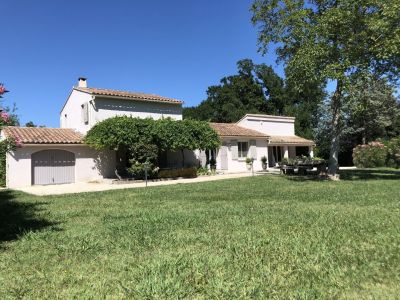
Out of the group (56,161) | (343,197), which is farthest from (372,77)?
(56,161)

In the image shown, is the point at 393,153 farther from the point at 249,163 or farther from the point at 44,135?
the point at 44,135

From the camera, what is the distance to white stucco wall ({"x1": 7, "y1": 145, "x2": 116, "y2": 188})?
20.2 meters

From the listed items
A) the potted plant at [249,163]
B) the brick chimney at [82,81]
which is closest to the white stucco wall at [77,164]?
the brick chimney at [82,81]

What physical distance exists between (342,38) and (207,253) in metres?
14.5

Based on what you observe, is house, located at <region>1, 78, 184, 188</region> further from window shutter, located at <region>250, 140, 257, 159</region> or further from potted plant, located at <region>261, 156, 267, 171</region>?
potted plant, located at <region>261, 156, 267, 171</region>

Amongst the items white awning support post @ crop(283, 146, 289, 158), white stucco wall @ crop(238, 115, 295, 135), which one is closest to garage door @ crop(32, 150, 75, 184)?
white stucco wall @ crop(238, 115, 295, 135)

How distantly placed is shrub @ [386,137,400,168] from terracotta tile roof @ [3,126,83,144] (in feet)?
85.8

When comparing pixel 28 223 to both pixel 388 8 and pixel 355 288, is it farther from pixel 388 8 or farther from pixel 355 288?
pixel 388 8

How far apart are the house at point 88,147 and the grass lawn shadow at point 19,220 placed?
8.58 m

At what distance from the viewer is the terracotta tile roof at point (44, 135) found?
20.7m

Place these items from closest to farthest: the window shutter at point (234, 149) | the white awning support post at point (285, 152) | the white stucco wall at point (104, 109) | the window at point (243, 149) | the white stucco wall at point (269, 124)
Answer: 1. the white stucco wall at point (104, 109)
2. the window shutter at point (234, 149)
3. the window at point (243, 149)
4. the white stucco wall at point (269, 124)
5. the white awning support post at point (285, 152)

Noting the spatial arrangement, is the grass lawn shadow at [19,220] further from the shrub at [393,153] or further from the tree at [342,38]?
the shrub at [393,153]

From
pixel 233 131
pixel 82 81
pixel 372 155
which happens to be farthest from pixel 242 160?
pixel 82 81

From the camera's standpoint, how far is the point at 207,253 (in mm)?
5070
